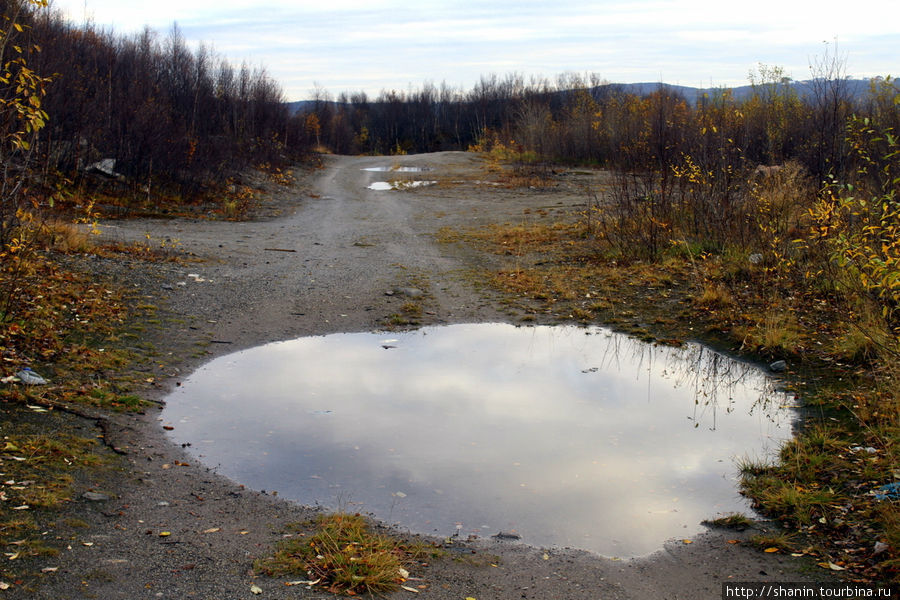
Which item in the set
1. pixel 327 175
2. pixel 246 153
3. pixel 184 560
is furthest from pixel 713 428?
pixel 327 175

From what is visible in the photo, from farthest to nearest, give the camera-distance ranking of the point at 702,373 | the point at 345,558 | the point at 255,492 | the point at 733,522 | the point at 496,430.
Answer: the point at 702,373 → the point at 496,430 → the point at 255,492 → the point at 733,522 → the point at 345,558

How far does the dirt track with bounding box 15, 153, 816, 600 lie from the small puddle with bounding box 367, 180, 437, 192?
22.6 ft

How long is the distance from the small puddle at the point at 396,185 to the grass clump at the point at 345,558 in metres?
23.7

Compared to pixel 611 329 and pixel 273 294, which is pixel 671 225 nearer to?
pixel 611 329

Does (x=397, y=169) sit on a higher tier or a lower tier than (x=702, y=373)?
higher

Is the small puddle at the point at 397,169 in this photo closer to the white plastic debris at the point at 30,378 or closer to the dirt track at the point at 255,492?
the dirt track at the point at 255,492

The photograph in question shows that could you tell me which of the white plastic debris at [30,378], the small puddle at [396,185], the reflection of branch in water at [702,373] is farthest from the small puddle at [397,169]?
the white plastic debris at [30,378]

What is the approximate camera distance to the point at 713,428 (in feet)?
18.5

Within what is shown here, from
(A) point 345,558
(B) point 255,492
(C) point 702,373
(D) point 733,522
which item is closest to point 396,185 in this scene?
(C) point 702,373

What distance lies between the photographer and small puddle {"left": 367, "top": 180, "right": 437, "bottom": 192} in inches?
1081

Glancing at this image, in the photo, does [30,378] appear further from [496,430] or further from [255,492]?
[496,430]

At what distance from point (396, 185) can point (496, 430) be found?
23.9 meters

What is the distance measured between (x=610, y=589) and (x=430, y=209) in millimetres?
18046

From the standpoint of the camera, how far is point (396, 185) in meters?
28.5
